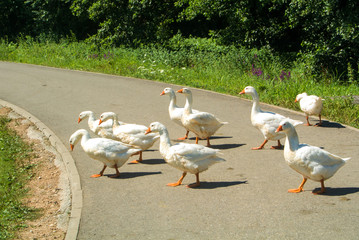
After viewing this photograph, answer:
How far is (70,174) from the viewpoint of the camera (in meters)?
9.29

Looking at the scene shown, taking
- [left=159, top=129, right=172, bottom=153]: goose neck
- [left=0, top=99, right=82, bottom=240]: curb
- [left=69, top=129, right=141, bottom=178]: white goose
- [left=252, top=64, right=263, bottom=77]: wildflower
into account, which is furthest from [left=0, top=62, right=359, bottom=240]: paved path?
[left=252, top=64, right=263, bottom=77]: wildflower

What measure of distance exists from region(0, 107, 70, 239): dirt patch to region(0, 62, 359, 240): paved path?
15.0 inches

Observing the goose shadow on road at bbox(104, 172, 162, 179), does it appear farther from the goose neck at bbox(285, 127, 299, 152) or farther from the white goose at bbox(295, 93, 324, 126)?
the white goose at bbox(295, 93, 324, 126)

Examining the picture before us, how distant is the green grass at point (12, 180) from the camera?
7.22 metres

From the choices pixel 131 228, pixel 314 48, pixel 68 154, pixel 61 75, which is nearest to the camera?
pixel 131 228

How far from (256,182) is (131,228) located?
2.69 metres

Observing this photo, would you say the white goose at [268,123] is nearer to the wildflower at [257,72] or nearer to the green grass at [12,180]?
the green grass at [12,180]

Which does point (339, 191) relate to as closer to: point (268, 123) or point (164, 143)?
point (268, 123)

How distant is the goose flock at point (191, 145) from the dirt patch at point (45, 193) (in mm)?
788

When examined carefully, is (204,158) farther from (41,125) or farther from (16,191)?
(41,125)

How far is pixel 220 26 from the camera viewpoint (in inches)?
1346

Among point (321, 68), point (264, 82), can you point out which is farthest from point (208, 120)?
point (321, 68)

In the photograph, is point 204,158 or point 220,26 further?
point 220,26

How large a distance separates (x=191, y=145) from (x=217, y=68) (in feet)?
41.0
